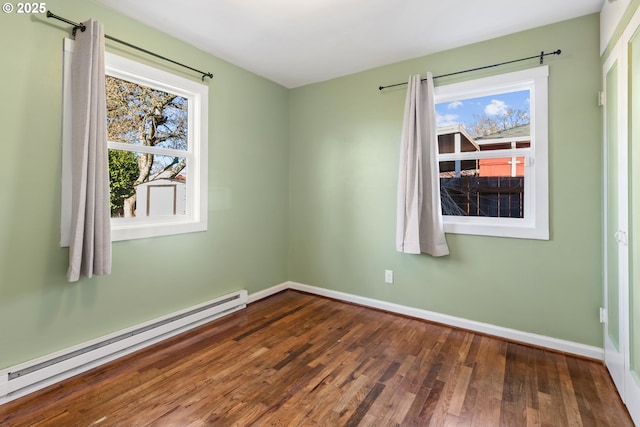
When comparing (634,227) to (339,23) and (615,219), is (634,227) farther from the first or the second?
(339,23)

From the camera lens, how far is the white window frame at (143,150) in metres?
2.08

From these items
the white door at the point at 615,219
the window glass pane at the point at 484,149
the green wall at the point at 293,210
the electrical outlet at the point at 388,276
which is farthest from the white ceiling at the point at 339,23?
the electrical outlet at the point at 388,276

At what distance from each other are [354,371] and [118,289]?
6.11 ft

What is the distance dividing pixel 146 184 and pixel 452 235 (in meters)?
2.76

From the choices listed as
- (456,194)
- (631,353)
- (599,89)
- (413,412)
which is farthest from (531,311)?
(599,89)

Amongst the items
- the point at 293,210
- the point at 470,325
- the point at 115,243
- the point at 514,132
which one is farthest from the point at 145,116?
the point at 470,325

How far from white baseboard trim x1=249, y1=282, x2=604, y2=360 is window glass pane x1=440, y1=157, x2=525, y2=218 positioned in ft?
3.23

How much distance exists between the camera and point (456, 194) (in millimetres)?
3014

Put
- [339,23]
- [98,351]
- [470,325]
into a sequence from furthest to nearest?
[470,325] < [339,23] < [98,351]

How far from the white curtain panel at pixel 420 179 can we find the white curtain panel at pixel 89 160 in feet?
7.87

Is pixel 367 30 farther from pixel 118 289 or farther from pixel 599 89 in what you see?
pixel 118 289

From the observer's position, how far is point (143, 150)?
2.57m

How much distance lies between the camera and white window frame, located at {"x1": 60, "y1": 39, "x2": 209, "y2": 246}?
208 cm

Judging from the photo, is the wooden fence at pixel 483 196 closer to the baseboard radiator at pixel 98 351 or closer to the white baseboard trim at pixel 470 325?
the white baseboard trim at pixel 470 325
